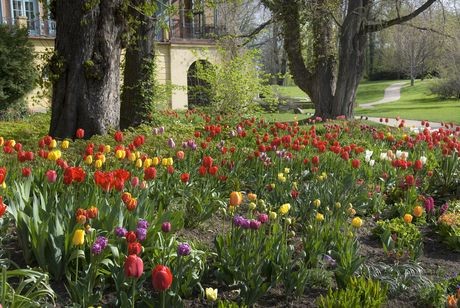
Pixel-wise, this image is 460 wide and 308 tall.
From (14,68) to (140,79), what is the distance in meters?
6.64

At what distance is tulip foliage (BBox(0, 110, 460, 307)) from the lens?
309 centimetres

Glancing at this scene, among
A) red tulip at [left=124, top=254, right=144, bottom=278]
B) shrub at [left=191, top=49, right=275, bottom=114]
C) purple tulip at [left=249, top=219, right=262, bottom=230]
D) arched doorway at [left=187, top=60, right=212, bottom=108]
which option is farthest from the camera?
arched doorway at [left=187, top=60, right=212, bottom=108]

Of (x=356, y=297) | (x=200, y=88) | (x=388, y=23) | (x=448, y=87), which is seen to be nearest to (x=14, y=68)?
(x=200, y=88)

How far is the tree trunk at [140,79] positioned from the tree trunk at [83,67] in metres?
2.61

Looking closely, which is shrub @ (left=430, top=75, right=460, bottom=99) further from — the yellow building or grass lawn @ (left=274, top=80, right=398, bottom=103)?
the yellow building

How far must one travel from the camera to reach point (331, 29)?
1862 cm

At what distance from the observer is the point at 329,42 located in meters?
18.4

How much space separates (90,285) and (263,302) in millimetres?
1136

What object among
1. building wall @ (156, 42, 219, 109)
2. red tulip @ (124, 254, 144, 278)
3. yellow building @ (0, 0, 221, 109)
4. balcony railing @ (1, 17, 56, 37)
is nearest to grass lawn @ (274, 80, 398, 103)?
yellow building @ (0, 0, 221, 109)

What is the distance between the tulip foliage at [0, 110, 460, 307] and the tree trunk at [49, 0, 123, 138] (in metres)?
2.71

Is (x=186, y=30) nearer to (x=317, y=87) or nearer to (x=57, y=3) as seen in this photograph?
(x=317, y=87)

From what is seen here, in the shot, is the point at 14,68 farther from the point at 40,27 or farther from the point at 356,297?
the point at 356,297

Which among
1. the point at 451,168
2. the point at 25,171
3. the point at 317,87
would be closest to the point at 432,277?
the point at 451,168

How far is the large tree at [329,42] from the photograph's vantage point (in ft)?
54.5
